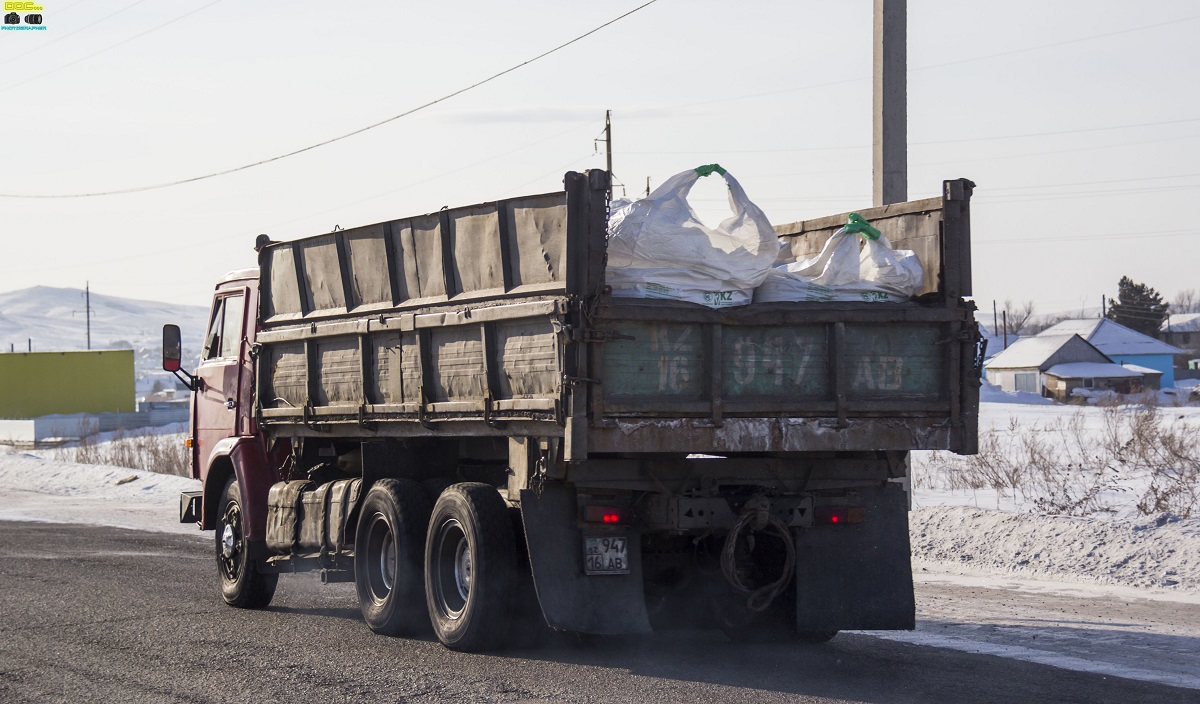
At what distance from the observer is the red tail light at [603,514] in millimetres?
7965

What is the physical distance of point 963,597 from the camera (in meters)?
10.8

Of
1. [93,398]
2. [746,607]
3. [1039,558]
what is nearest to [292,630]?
[746,607]

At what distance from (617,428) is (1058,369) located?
81623mm

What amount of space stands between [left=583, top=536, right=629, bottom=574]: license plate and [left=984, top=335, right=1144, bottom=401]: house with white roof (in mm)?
73220

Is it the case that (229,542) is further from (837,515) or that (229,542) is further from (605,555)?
(837,515)

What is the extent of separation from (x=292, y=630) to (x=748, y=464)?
11.6 feet

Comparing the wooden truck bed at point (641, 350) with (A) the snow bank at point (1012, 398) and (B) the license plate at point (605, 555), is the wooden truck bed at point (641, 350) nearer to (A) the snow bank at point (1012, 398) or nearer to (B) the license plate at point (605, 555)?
(B) the license plate at point (605, 555)

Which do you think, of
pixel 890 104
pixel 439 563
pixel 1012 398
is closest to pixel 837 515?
pixel 439 563

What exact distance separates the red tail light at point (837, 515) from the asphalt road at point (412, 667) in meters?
0.81

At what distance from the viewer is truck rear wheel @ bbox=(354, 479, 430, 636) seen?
30.2 ft

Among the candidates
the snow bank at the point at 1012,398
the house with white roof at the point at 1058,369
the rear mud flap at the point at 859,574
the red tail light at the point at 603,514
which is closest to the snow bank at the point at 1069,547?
the rear mud flap at the point at 859,574

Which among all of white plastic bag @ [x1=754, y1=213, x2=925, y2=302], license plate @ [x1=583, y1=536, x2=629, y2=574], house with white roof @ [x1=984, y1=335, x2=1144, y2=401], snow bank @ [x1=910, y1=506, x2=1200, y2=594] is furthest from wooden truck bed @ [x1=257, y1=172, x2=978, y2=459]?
house with white roof @ [x1=984, y1=335, x2=1144, y2=401]

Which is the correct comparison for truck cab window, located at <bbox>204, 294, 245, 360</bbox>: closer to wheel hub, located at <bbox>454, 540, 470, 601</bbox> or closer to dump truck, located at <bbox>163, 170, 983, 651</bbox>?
dump truck, located at <bbox>163, 170, 983, 651</bbox>

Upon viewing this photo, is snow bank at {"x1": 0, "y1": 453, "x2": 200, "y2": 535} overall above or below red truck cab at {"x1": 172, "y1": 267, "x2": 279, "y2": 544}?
below
